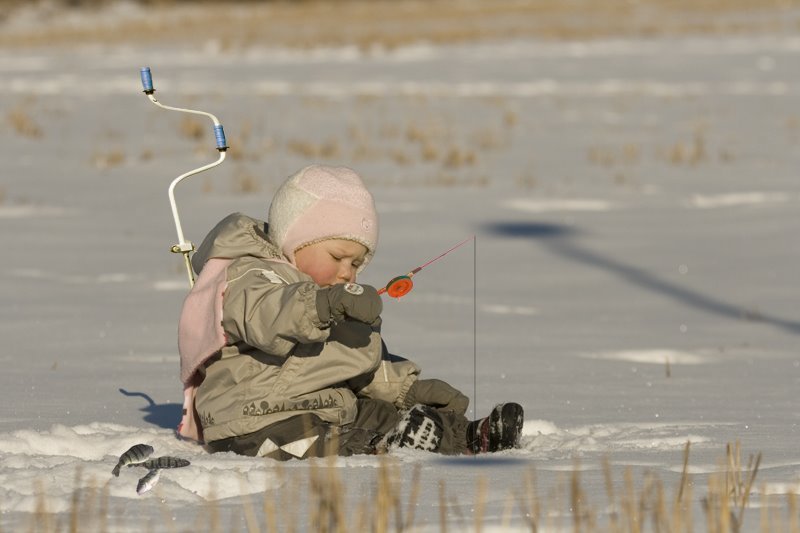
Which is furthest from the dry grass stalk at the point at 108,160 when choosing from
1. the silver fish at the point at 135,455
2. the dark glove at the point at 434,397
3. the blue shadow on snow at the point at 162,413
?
the silver fish at the point at 135,455

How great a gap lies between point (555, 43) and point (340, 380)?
104 ft

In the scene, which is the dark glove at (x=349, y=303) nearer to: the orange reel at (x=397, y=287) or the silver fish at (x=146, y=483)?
the orange reel at (x=397, y=287)

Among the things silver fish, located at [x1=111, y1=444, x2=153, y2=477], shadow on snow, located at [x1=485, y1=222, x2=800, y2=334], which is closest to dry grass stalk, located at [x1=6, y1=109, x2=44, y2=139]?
shadow on snow, located at [x1=485, y1=222, x2=800, y2=334]

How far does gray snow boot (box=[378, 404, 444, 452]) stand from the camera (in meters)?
4.56

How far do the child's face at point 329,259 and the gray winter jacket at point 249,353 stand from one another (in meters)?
0.04

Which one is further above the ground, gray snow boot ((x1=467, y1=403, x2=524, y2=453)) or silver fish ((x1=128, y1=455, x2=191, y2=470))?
gray snow boot ((x1=467, y1=403, x2=524, y2=453))

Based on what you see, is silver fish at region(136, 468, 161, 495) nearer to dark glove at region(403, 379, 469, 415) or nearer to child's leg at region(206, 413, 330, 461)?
child's leg at region(206, 413, 330, 461)

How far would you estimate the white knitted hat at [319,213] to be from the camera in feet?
14.8

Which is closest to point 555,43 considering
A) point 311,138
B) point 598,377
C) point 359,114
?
point 359,114

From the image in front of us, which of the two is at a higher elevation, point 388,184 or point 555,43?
point 555,43

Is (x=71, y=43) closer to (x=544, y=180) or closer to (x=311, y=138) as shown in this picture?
(x=311, y=138)

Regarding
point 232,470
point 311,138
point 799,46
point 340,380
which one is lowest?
point 232,470

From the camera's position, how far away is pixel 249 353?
450 cm

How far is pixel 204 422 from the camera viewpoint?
4.55 meters
